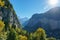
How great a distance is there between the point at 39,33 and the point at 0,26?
172 ft

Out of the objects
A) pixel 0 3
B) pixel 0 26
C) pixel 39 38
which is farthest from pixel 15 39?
pixel 0 3

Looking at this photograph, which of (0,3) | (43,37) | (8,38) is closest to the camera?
(0,3)

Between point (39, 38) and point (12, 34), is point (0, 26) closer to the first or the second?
point (12, 34)

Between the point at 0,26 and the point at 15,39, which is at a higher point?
the point at 15,39

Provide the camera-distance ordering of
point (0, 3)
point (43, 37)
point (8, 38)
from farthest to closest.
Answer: point (43, 37)
point (8, 38)
point (0, 3)

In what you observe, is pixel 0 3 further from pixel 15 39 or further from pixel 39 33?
pixel 39 33

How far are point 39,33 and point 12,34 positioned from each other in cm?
2085

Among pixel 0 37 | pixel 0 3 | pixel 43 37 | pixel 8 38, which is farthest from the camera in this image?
pixel 43 37

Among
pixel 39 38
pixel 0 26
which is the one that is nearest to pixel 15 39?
pixel 39 38

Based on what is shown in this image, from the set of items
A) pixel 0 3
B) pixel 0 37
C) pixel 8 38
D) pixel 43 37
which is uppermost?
pixel 43 37

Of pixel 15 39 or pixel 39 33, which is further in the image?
pixel 39 33

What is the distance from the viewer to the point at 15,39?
89.4 meters

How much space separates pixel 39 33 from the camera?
348ft

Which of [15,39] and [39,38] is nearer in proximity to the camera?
[15,39]
